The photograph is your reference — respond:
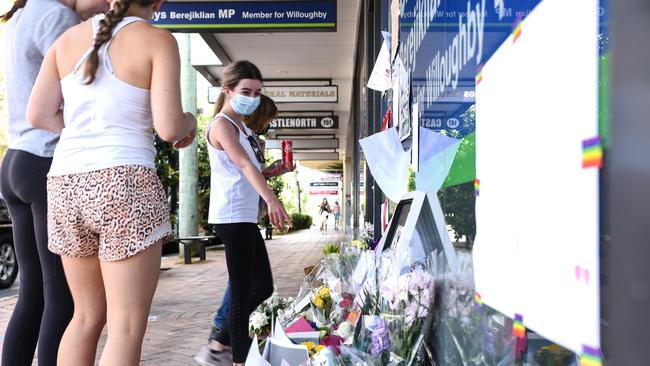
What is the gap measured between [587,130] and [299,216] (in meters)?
37.1

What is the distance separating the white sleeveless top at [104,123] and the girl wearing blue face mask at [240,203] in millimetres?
1161

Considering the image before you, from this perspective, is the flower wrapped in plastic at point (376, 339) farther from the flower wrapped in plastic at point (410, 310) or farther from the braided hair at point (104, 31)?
the braided hair at point (104, 31)

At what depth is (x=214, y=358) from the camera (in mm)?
3637

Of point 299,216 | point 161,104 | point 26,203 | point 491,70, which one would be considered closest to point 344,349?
point 161,104

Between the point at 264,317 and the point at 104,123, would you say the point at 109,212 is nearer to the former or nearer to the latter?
the point at 104,123

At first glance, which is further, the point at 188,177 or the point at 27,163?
the point at 188,177

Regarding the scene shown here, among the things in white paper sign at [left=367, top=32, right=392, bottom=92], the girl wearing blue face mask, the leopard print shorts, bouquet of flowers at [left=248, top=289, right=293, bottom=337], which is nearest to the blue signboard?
white paper sign at [left=367, top=32, right=392, bottom=92]

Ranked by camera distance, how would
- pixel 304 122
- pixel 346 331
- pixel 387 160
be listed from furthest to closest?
pixel 304 122 → pixel 387 160 → pixel 346 331

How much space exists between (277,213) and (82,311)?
4.02 ft

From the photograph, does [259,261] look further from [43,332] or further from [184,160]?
[184,160]

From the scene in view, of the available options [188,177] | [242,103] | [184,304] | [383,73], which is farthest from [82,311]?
[188,177]

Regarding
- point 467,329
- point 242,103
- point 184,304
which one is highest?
point 242,103

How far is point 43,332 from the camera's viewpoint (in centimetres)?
222

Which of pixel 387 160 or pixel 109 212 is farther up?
pixel 387 160
